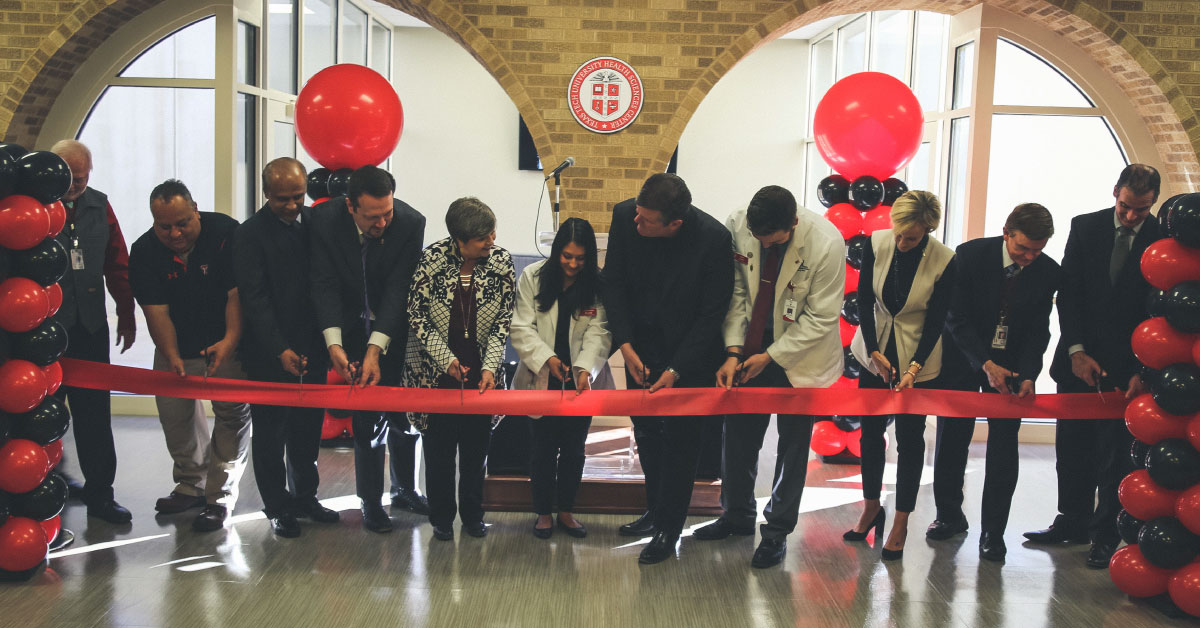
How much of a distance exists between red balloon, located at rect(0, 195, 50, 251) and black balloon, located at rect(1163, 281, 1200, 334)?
3.84 metres

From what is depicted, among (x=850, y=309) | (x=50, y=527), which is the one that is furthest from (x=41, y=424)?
(x=850, y=309)

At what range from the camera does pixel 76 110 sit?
19.6 feet

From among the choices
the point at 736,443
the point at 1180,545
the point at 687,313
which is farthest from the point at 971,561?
the point at 687,313

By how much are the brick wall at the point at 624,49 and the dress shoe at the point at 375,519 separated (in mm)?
2299

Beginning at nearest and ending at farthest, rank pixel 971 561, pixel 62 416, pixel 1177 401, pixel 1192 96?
pixel 1177 401, pixel 62 416, pixel 971 561, pixel 1192 96

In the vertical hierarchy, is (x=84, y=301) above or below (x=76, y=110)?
below

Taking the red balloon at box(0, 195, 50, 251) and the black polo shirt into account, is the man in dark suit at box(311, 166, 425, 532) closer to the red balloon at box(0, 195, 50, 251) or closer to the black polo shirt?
the black polo shirt

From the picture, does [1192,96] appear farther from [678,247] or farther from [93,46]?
[93,46]

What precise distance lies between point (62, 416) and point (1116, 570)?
12.5 feet

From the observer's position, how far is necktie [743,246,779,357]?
3.75 m

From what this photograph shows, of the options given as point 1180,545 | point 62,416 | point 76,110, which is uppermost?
point 76,110

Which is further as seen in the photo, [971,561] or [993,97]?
[993,97]

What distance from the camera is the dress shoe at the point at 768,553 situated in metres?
3.83

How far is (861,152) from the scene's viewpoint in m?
5.02
